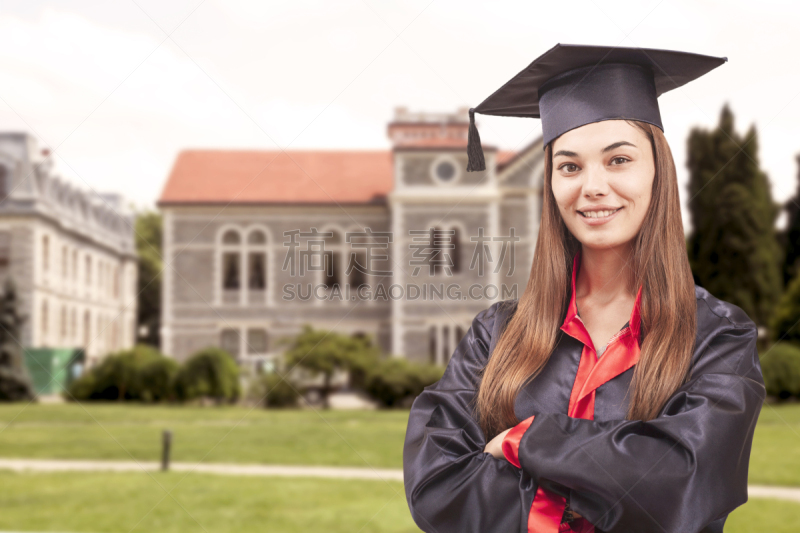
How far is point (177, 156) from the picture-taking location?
29406mm

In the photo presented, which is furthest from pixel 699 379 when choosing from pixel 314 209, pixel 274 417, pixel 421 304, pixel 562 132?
pixel 314 209

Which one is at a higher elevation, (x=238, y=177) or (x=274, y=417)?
(x=238, y=177)

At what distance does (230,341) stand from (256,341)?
1017 mm

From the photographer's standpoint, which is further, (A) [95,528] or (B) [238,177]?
(B) [238,177]

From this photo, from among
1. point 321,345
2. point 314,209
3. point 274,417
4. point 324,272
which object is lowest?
point 274,417

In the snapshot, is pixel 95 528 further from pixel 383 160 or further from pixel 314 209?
pixel 383 160

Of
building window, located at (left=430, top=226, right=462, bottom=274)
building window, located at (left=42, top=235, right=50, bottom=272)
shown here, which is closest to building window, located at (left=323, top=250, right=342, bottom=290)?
building window, located at (left=430, top=226, right=462, bottom=274)

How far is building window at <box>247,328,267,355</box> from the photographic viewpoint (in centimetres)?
2712

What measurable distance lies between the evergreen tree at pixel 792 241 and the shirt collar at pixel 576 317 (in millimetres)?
29912

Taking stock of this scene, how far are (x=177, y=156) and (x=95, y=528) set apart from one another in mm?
24377

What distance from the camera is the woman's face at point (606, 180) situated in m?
1.78

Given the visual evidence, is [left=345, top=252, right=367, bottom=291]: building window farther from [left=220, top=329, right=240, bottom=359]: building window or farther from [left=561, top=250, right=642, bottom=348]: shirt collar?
[left=561, top=250, right=642, bottom=348]: shirt collar

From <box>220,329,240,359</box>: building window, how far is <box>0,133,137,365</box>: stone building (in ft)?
23.8

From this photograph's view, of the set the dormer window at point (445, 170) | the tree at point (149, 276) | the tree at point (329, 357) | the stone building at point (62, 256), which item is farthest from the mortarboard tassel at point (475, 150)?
the tree at point (149, 276)
